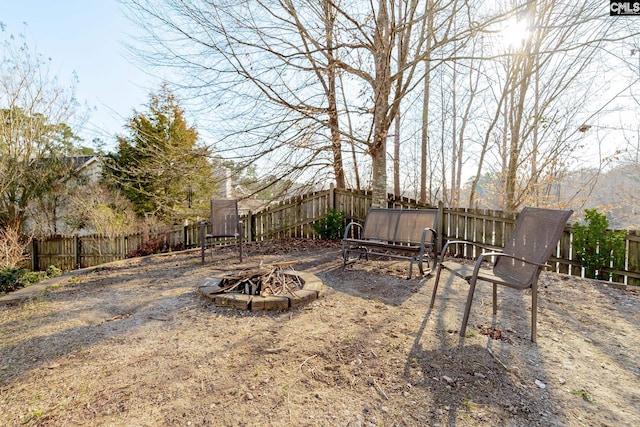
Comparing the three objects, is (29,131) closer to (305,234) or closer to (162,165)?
(162,165)

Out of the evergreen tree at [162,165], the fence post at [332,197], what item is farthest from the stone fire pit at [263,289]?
the fence post at [332,197]

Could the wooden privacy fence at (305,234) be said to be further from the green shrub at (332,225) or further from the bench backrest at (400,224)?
the bench backrest at (400,224)

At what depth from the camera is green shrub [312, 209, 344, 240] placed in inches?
280

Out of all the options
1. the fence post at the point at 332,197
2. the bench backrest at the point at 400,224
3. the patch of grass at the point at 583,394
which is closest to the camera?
the patch of grass at the point at 583,394

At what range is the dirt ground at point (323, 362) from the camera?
4.93 ft

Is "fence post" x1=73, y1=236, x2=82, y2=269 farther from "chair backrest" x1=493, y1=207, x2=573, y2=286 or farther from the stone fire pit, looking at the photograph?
"chair backrest" x1=493, y1=207, x2=573, y2=286

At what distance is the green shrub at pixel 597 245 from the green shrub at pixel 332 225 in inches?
163

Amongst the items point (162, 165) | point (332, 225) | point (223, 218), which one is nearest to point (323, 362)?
point (223, 218)

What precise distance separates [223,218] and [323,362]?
411 cm

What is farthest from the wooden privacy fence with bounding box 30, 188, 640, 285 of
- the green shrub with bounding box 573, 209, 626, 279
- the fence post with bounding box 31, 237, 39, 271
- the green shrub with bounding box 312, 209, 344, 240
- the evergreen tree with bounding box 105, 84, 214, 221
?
the evergreen tree with bounding box 105, 84, 214, 221

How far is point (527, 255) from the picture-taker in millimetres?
2428

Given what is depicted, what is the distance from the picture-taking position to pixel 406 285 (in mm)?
3682

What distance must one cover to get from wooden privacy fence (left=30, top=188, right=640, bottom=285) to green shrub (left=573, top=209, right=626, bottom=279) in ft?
0.36

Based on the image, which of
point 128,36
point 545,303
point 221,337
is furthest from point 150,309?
point 128,36
